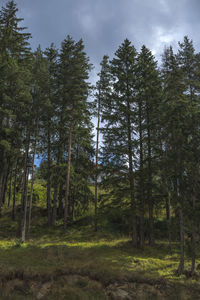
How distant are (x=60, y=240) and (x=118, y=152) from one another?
837cm

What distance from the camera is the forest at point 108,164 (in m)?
10.5

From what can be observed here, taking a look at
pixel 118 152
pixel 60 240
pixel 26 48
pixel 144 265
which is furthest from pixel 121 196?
pixel 26 48

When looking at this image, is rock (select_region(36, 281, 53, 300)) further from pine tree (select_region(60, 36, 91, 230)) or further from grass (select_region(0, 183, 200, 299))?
pine tree (select_region(60, 36, 91, 230))

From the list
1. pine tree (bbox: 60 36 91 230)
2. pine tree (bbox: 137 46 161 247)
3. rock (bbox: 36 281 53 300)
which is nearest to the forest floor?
rock (bbox: 36 281 53 300)

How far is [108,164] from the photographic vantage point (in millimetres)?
15828

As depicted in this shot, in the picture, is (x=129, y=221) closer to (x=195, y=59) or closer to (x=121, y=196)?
(x=121, y=196)

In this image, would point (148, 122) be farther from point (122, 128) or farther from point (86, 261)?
point (86, 261)

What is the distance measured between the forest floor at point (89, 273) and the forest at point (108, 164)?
0.23ft

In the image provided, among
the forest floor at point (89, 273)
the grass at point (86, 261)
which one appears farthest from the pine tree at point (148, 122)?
the forest floor at point (89, 273)

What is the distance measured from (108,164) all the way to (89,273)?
26.7 feet

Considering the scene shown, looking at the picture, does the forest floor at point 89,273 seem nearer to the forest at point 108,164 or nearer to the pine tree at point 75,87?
the forest at point 108,164

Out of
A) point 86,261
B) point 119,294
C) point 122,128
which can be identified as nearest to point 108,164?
point 122,128

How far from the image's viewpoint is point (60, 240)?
1576 cm

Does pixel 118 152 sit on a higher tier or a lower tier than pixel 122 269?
higher
